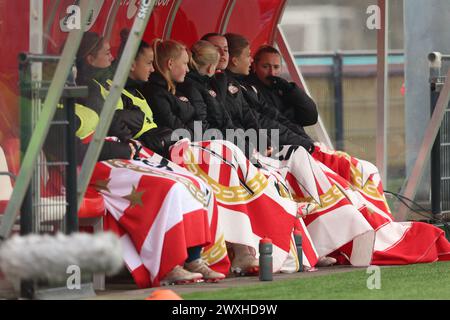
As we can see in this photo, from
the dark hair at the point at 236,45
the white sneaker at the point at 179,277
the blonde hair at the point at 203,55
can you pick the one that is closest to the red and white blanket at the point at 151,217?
the white sneaker at the point at 179,277

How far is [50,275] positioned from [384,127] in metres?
6.85

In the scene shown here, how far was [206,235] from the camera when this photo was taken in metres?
8.28

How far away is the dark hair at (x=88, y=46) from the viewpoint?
318 inches

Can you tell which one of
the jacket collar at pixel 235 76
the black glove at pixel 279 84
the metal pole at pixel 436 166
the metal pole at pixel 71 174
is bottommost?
the metal pole at pixel 436 166

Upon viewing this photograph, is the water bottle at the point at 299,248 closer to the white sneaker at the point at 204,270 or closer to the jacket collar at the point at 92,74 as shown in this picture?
the white sneaker at the point at 204,270

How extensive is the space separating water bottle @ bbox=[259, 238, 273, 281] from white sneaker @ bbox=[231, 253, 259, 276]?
0.42 metres

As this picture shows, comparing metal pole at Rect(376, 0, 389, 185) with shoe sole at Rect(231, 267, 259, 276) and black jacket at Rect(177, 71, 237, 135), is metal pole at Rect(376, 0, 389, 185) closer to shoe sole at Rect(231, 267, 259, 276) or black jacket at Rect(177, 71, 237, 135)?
black jacket at Rect(177, 71, 237, 135)

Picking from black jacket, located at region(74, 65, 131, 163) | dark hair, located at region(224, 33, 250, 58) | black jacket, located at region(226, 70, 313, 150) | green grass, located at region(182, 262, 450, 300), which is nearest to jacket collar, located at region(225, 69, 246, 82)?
black jacket, located at region(226, 70, 313, 150)

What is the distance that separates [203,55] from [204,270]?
185 cm

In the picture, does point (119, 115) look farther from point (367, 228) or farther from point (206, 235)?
point (367, 228)

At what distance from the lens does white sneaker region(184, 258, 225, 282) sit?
848cm

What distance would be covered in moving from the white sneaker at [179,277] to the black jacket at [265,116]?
199cm

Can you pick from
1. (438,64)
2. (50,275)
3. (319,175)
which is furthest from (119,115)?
(50,275)

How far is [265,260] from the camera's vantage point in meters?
8.48
